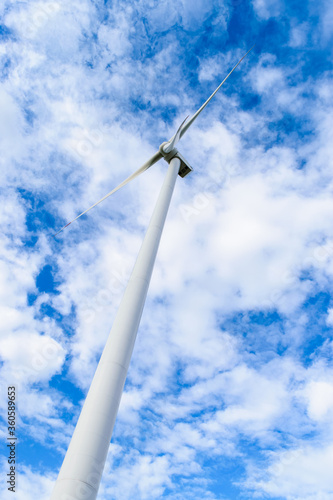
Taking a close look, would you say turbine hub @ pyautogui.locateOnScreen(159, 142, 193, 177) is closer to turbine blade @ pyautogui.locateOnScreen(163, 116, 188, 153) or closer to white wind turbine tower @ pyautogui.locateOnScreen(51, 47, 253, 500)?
turbine blade @ pyautogui.locateOnScreen(163, 116, 188, 153)

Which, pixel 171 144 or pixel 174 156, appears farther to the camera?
pixel 174 156

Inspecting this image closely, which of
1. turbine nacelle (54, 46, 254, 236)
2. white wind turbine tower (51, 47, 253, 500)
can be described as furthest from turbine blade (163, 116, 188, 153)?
white wind turbine tower (51, 47, 253, 500)

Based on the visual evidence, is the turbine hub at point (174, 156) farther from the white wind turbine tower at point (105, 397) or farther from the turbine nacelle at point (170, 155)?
the white wind turbine tower at point (105, 397)

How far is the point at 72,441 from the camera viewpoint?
10.1m

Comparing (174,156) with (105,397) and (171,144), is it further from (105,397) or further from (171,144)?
(105,397)

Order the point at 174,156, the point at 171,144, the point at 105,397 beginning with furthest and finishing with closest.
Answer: the point at 174,156
the point at 171,144
the point at 105,397

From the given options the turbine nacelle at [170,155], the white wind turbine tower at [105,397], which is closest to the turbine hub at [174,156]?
the turbine nacelle at [170,155]

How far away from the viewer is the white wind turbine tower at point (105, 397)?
907 cm

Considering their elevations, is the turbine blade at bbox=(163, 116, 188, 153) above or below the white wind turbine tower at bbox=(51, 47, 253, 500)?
above

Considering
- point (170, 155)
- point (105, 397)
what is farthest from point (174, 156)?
point (105, 397)

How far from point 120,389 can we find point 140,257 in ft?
20.6

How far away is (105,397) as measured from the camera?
10.8 metres

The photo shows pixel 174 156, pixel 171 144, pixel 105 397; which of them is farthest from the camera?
pixel 174 156

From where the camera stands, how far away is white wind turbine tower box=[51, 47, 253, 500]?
907 centimetres
